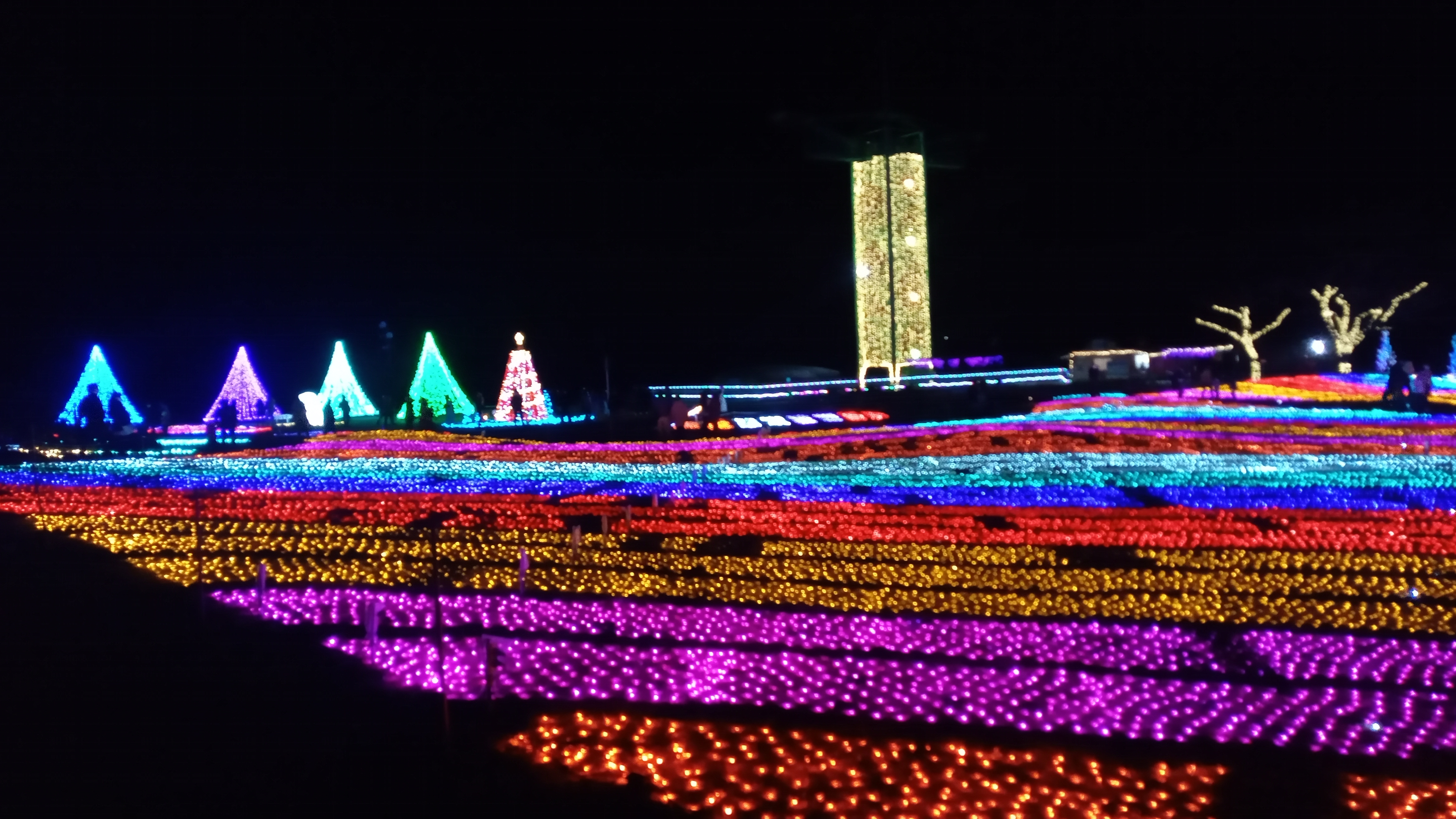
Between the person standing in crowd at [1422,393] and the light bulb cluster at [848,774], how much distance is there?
18.9m

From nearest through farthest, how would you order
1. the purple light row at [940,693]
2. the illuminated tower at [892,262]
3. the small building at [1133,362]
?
1. the purple light row at [940,693]
2. the illuminated tower at [892,262]
3. the small building at [1133,362]

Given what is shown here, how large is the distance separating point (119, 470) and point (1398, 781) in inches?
704

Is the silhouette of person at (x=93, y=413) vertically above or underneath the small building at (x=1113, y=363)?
underneath

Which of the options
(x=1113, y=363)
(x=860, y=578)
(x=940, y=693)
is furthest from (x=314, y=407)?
(x=940, y=693)

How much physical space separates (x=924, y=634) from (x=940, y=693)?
4.41ft

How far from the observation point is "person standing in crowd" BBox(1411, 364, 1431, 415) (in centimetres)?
2158

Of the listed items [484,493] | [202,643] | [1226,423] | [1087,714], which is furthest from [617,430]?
[1087,714]

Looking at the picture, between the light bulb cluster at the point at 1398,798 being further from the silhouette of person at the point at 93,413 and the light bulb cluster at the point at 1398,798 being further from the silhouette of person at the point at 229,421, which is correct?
the silhouette of person at the point at 93,413

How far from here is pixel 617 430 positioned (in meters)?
24.5

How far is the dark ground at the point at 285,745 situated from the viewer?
190 inches

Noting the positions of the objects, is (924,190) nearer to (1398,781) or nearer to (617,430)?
(617,430)

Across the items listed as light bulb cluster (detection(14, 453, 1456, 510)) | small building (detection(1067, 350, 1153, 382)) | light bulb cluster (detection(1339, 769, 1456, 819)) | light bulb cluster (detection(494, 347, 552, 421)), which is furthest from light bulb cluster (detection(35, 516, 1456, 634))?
small building (detection(1067, 350, 1153, 382))

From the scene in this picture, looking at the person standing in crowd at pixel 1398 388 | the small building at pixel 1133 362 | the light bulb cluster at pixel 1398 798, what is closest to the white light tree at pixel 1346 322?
the small building at pixel 1133 362

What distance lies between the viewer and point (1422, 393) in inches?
915
